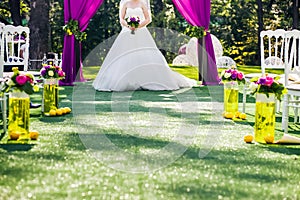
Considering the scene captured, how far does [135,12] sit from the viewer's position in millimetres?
8586

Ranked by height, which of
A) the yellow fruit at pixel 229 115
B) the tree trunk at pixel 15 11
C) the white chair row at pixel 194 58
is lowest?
the yellow fruit at pixel 229 115

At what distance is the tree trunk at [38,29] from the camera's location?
12.9 metres

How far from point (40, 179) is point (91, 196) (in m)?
0.42

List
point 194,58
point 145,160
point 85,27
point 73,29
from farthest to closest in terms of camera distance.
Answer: point 194,58, point 85,27, point 73,29, point 145,160

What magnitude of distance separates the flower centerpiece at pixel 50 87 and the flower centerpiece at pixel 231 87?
67.0 inches

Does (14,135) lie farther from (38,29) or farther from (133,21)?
(38,29)

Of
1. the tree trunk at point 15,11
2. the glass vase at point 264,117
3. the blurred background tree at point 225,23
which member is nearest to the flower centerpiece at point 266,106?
the glass vase at point 264,117

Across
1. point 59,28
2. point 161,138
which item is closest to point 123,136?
point 161,138

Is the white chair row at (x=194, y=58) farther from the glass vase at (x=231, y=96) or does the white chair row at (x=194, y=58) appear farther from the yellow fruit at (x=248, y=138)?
the yellow fruit at (x=248, y=138)

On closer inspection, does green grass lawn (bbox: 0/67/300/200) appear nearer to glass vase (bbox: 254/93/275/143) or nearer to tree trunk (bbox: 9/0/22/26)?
glass vase (bbox: 254/93/275/143)

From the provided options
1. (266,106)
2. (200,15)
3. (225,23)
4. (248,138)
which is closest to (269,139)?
(248,138)

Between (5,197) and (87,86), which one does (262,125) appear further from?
(87,86)

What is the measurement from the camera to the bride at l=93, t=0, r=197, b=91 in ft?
27.0

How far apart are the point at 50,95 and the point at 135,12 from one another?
322cm
